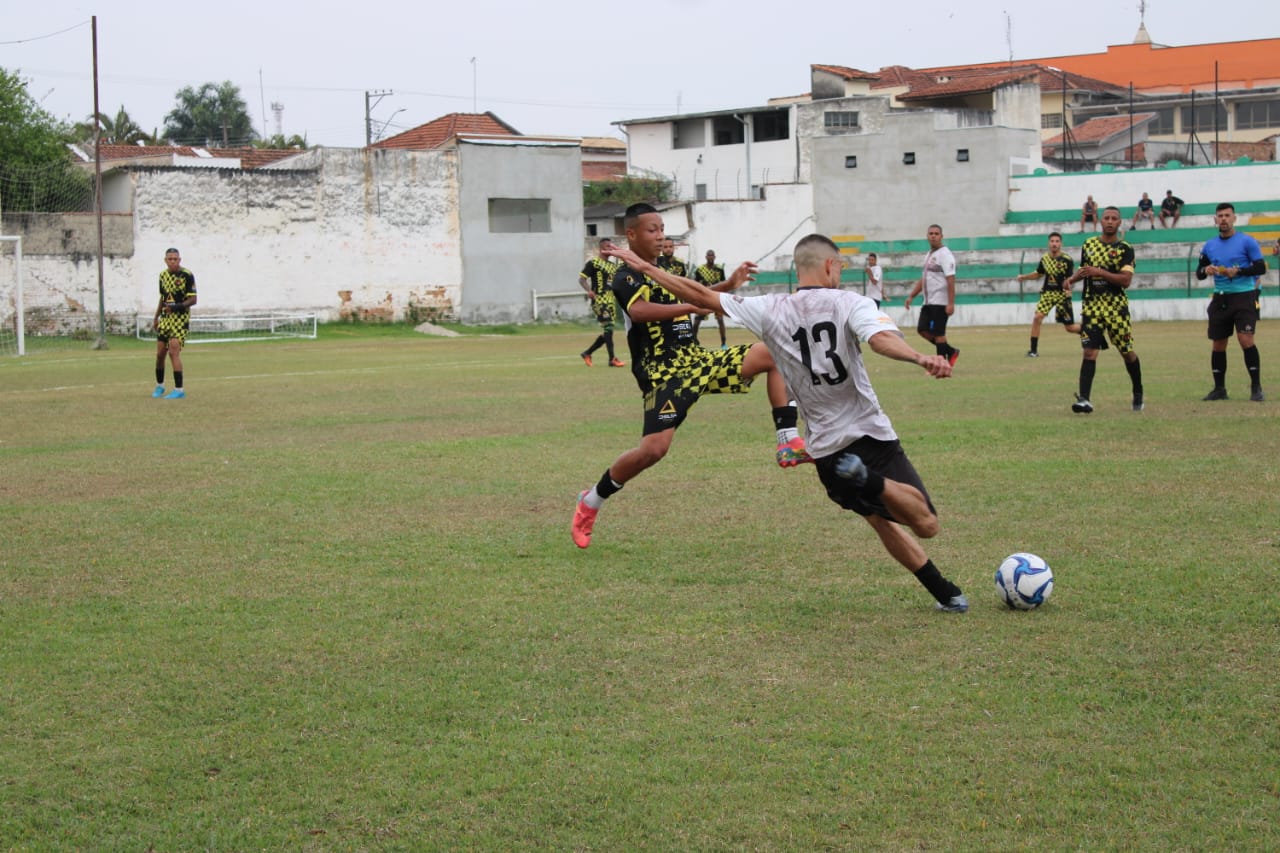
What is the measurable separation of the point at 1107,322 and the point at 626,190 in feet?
166

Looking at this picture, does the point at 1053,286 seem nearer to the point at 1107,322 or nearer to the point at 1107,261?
the point at 1107,261

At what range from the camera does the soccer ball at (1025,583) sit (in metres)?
6.26

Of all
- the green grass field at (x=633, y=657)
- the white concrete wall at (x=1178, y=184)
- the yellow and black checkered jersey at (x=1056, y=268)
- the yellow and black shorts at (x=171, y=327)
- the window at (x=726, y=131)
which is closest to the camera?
the green grass field at (x=633, y=657)

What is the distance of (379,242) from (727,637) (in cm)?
4079

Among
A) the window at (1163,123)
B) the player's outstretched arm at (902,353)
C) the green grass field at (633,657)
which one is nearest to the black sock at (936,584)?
the green grass field at (633,657)

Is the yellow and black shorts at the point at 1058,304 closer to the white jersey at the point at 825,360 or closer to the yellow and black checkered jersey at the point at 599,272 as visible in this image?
the yellow and black checkered jersey at the point at 599,272

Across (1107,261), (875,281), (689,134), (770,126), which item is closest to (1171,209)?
(875,281)

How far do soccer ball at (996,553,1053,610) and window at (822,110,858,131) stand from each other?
181 ft

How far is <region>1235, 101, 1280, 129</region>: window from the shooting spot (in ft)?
229

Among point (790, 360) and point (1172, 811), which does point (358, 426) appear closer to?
point (790, 360)

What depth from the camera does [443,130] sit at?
203 feet

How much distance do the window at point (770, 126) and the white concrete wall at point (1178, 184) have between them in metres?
16.2

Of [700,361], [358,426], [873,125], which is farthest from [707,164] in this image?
[700,361]

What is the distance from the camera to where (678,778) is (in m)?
4.35
